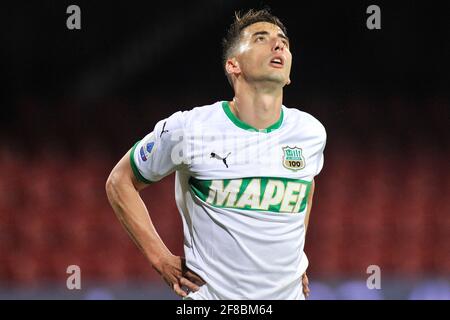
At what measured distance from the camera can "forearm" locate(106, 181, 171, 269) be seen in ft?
8.32

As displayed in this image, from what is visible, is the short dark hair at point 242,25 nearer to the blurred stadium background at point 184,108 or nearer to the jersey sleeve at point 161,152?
the jersey sleeve at point 161,152

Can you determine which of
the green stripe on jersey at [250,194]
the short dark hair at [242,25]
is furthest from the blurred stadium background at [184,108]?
the green stripe on jersey at [250,194]

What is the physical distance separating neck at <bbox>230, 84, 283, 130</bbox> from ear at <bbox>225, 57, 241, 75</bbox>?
9 cm

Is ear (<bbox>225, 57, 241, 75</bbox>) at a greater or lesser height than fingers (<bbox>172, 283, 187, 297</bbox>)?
greater

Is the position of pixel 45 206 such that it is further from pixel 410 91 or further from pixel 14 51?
pixel 410 91

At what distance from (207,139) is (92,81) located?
1.77 meters

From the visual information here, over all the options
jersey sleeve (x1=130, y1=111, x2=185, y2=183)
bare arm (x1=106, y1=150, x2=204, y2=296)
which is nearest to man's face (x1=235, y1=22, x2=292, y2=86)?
jersey sleeve (x1=130, y1=111, x2=185, y2=183)

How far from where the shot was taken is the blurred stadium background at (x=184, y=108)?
4109 mm

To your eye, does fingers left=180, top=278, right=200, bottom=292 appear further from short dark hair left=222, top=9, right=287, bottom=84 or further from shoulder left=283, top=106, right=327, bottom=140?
short dark hair left=222, top=9, right=287, bottom=84

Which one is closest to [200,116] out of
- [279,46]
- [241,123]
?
[241,123]

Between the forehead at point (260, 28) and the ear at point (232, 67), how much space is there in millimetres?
103

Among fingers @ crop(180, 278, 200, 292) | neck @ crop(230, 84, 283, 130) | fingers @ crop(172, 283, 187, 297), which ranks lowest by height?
fingers @ crop(172, 283, 187, 297)

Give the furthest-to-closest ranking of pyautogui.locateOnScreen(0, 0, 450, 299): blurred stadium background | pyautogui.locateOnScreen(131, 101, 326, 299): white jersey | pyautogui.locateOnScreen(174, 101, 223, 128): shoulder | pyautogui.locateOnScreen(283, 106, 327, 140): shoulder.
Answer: pyautogui.locateOnScreen(0, 0, 450, 299): blurred stadium background
pyautogui.locateOnScreen(283, 106, 327, 140): shoulder
pyautogui.locateOnScreen(174, 101, 223, 128): shoulder
pyautogui.locateOnScreen(131, 101, 326, 299): white jersey

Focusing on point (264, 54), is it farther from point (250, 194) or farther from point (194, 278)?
point (194, 278)
